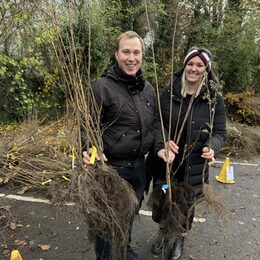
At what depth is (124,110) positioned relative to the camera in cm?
199

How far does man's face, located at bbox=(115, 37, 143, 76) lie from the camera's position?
196 centimetres

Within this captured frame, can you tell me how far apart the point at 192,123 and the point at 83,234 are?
1652 mm

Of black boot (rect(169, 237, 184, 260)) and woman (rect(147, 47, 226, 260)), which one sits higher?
woman (rect(147, 47, 226, 260))

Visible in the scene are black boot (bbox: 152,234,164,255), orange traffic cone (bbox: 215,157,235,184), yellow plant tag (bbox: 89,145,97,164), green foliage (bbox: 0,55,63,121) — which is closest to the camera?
yellow plant tag (bbox: 89,145,97,164)

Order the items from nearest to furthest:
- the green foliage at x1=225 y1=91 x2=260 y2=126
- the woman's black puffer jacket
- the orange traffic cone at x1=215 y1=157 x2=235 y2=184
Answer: the woman's black puffer jacket, the orange traffic cone at x1=215 y1=157 x2=235 y2=184, the green foliage at x1=225 y1=91 x2=260 y2=126

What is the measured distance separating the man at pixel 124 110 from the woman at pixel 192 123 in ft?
0.77

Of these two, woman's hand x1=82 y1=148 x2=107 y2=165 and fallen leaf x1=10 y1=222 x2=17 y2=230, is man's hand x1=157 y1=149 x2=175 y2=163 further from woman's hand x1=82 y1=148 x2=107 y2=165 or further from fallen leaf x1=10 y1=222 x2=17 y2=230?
fallen leaf x1=10 y1=222 x2=17 y2=230

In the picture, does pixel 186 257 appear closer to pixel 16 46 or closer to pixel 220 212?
pixel 220 212

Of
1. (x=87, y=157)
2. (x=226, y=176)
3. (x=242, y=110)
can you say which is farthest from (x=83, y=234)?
(x=242, y=110)

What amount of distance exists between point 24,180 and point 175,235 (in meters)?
2.50

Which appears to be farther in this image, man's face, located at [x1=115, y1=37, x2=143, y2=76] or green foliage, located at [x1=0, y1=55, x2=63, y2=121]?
green foliage, located at [x1=0, y1=55, x2=63, y2=121]

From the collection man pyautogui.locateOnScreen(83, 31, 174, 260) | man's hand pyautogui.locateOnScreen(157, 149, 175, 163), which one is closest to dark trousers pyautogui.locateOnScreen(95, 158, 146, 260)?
man pyautogui.locateOnScreen(83, 31, 174, 260)

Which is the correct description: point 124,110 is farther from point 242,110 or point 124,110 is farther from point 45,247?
point 242,110

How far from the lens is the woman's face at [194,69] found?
2158mm
